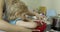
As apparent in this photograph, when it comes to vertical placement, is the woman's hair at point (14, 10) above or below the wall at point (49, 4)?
below

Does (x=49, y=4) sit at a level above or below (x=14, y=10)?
above

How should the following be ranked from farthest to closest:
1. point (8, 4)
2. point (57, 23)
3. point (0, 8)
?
point (57, 23) < point (8, 4) < point (0, 8)

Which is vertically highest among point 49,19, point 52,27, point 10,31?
point 49,19

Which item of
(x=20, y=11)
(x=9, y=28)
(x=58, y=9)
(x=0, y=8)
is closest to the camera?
(x=9, y=28)

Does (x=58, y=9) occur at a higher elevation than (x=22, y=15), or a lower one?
higher

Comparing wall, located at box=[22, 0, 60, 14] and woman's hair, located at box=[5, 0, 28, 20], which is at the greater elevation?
wall, located at box=[22, 0, 60, 14]

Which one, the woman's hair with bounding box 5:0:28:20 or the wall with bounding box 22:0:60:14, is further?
the wall with bounding box 22:0:60:14

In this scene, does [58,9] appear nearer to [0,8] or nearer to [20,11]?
[20,11]

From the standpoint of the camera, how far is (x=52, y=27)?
175cm

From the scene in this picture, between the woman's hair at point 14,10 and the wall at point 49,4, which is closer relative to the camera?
the woman's hair at point 14,10

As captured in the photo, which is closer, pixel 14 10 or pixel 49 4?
pixel 14 10

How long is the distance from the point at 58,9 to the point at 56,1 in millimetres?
137

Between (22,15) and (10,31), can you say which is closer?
(10,31)

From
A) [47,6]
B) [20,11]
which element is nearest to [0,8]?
[20,11]
